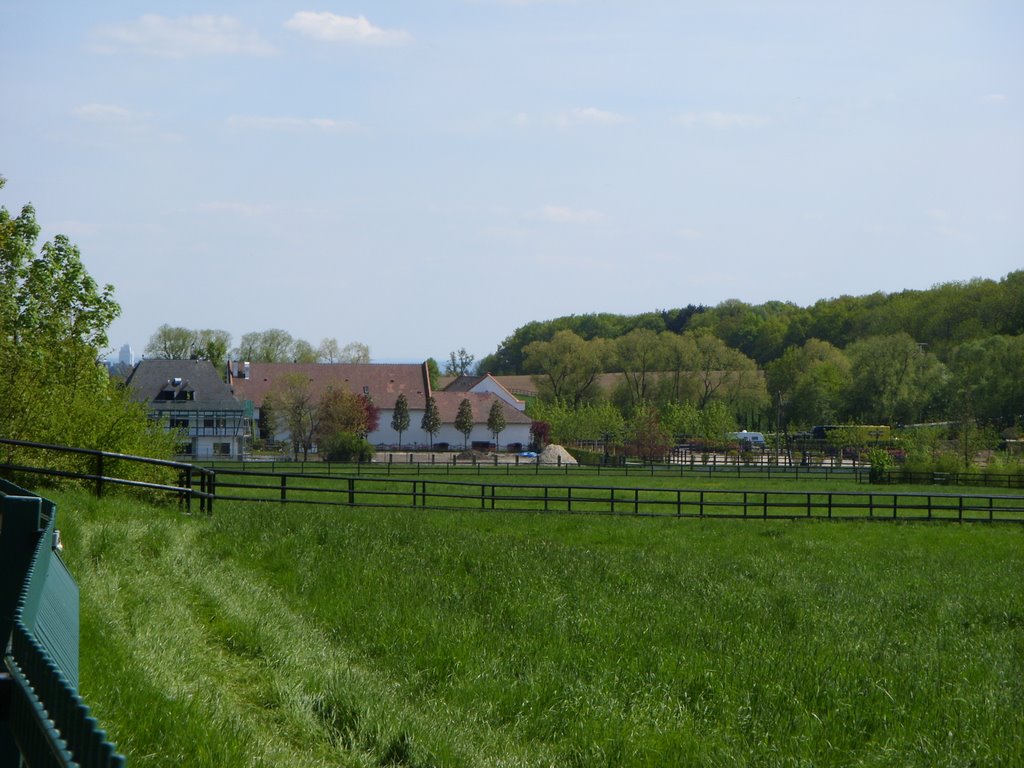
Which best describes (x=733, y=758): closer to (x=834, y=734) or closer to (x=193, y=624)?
(x=834, y=734)

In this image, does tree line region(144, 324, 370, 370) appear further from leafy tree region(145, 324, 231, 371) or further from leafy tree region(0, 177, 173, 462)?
leafy tree region(0, 177, 173, 462)

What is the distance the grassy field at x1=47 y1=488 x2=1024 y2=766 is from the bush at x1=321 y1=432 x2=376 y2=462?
63.2 m

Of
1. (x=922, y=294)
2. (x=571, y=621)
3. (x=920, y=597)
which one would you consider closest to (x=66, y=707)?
(x=571, y=621)

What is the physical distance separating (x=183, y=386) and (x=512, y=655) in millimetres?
82167

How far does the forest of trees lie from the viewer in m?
94.6

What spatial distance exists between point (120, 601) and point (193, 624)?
0.76 m

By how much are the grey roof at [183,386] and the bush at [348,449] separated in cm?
1042

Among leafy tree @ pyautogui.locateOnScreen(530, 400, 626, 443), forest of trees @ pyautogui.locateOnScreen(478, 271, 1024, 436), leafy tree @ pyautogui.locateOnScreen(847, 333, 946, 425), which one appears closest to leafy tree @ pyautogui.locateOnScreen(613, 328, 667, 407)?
forest of trees @ pyautogui.locateOnScreen(478, 271, 1024, 436)

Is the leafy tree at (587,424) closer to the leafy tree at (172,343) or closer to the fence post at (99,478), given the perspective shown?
the leafy tree at (172,343)

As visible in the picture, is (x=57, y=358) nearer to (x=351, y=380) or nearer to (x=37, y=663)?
(x=37, y=663)

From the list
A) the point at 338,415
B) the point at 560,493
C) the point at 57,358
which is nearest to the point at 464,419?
the point at 338,415

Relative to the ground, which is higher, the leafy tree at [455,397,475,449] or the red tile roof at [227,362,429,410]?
the red tile roof at [227,362,429,410]

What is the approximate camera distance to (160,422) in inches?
1064

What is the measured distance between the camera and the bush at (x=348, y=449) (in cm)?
8069
